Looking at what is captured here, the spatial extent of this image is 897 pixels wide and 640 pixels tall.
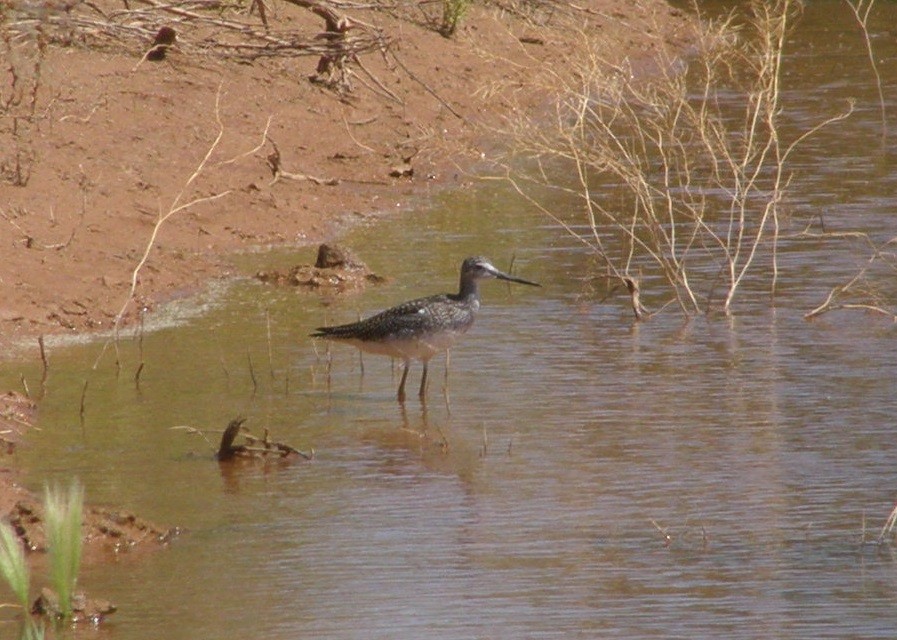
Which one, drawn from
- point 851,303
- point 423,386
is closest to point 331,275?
point 423,386

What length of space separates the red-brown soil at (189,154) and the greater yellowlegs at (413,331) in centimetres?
176

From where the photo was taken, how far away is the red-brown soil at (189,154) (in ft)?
42.3

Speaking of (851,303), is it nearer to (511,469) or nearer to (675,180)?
(511,469)

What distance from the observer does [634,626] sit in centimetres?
677

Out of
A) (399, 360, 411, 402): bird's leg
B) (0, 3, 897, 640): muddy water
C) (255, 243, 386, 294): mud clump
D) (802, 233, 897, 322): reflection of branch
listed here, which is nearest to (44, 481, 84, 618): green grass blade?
(0, 3, 897, 640): muddy water

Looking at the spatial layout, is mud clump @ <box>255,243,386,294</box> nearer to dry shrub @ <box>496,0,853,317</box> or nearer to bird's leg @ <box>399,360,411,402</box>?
dry shrub @ <box>496,0,853,317</box>

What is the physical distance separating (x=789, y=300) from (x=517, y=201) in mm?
4475

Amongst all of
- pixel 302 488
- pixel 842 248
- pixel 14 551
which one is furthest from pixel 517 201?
pixel 14 551

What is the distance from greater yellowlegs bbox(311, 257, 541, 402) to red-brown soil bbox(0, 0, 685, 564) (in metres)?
1.76

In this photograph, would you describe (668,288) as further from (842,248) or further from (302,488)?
(302,488)

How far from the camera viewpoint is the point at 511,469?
9.05m

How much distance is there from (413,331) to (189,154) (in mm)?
6129

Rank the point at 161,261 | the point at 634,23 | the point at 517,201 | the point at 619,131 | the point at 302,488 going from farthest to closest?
the point at 634,23 < the point at 619,131 < the point at 517,201 < the point at 161,261 < the point at 302,488

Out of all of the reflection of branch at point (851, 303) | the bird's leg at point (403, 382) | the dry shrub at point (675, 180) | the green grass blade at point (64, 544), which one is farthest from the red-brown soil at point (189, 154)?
the green grass blade at point (64, 544)
